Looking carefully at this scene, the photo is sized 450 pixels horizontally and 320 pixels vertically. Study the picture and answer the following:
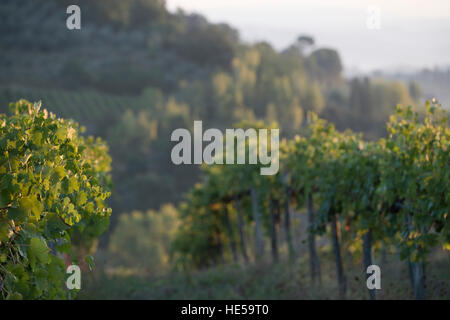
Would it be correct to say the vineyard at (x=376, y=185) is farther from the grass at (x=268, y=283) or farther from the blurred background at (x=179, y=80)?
the blurred background at (x=179, y=80)

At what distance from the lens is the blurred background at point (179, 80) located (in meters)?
18.8

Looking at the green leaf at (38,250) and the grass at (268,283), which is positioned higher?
the green leaf at (38,250)

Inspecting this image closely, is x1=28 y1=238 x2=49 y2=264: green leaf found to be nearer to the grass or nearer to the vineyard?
the vineyard

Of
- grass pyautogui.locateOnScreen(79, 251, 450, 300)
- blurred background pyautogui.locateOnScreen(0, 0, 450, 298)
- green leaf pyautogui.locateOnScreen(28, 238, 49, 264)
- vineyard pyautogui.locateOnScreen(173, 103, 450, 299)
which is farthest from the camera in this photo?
blurred background pyautogui.locateOnScreen(0, 0, 450, 298)

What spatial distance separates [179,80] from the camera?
104000 mm

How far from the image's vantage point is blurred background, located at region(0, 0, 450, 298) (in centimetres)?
1878

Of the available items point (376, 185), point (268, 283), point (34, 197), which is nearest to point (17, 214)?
point (34, 197)

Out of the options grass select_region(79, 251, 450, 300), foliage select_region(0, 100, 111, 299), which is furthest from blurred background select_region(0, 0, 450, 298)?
foliage select_region(0, 100, 111, 299)

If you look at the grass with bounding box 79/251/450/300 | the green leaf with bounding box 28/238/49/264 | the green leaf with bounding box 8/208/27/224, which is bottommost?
the grass with bounding box 79/251/450/300

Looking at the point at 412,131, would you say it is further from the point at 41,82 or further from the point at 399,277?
the point at 41,82

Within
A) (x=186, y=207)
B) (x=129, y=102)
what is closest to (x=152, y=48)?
(x=129, y=102)

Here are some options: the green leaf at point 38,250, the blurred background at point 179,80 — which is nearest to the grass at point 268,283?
the blurred background at point 179,80

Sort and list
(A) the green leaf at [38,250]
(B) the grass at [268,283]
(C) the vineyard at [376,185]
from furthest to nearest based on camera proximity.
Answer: (B) the grass at [268,283] < (C) the vineyard at [376,185] < (A) the green leaf at [38,250]

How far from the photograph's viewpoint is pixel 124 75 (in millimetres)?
98062
